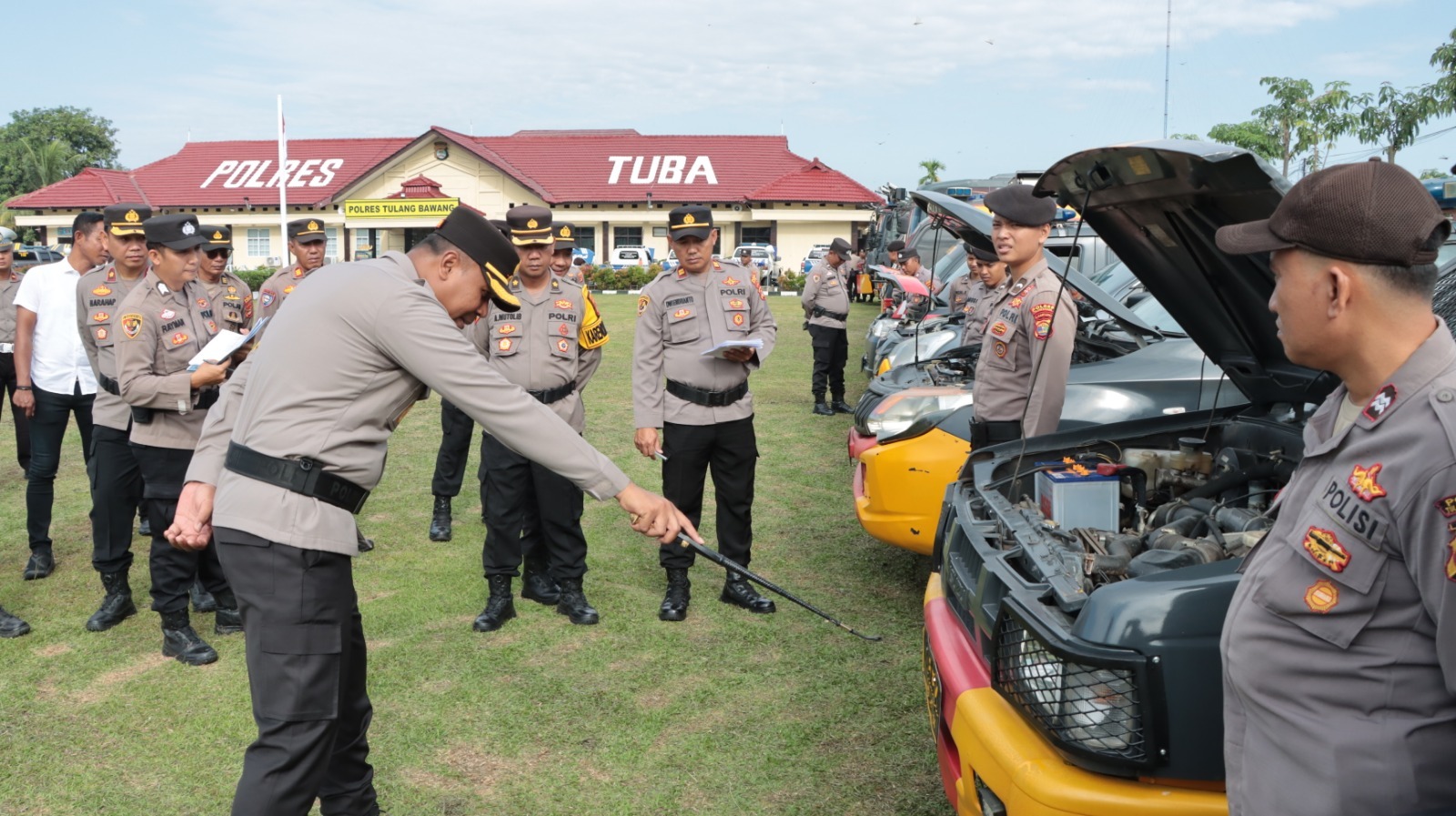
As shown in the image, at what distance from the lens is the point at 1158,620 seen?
7.22 ft

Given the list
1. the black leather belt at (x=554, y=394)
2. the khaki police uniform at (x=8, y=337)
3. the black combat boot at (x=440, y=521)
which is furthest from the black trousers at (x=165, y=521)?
the khaki police uniform at (x=8, y=337)

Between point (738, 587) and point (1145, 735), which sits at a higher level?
point (1145, 735)

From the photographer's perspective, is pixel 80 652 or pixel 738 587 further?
pixel 738 587

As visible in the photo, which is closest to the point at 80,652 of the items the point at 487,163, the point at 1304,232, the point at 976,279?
the point at 1304,232

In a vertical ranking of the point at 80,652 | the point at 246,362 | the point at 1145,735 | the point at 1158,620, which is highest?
the point at 246,362

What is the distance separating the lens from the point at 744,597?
548 centimetres

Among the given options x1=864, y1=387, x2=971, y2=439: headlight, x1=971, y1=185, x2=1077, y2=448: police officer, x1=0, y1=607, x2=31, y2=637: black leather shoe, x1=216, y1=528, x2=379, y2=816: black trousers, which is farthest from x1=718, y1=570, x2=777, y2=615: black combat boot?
x1=0, y1=607, x2=31, y2=637: black leather shoe

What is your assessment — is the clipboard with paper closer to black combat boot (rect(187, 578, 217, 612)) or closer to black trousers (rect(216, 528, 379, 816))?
black combat boot (rect(187, 578, 217, 612))

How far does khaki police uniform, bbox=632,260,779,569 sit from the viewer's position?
534cm

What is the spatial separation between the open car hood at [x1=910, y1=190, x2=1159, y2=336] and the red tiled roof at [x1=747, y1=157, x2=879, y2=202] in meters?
34.6

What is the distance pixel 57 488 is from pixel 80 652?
374cm

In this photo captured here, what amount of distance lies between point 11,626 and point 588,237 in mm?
37973

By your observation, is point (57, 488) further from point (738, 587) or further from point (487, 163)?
point (487, 163)

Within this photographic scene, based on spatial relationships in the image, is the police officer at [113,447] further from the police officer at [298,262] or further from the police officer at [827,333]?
the police officer at [827,333]
